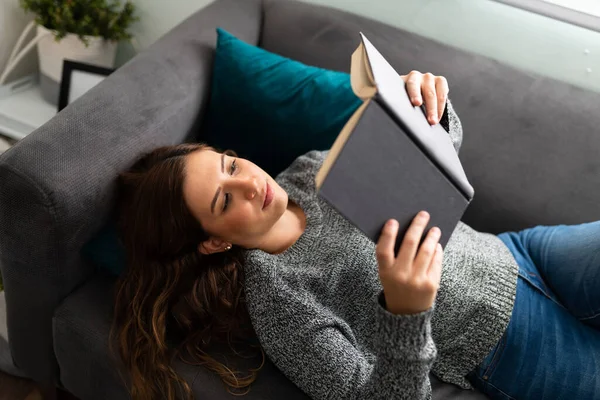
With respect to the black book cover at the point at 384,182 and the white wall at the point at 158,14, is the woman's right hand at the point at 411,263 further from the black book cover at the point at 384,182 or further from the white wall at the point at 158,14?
the white wall at the point at 158,14

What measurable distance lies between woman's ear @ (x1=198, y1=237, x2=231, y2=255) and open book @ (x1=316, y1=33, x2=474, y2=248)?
43 cm

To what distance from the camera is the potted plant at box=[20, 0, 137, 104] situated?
6.03 feet

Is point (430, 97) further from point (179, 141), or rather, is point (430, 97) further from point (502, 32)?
point (502, 32)

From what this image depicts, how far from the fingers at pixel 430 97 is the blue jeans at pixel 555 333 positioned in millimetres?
457

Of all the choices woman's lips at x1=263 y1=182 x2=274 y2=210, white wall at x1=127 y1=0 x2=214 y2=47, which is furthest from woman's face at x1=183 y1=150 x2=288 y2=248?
white wall at x1=127 y1=0 x2=214 y2=47

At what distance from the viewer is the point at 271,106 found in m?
1.45

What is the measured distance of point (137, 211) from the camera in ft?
3.82

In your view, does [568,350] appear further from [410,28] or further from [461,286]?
[410,28]

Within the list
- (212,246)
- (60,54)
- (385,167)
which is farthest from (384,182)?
(60,54)

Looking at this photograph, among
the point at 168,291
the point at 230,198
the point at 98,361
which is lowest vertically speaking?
the point at 98,361

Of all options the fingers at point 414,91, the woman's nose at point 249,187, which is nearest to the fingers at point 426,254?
the fingers at point 414,91

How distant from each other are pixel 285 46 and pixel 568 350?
106cm

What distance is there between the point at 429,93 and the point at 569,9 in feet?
2.68

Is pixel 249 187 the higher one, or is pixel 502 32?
pixel 502 32
